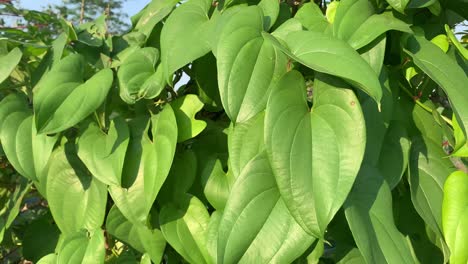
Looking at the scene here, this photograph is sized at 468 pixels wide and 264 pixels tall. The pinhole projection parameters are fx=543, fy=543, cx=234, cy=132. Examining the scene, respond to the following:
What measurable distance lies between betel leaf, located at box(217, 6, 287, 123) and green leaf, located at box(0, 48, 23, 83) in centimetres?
29

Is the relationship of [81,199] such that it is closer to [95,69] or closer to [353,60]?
[95,69]

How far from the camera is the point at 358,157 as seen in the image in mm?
477

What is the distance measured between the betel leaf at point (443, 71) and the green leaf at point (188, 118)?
250 mm

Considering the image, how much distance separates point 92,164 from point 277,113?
25cm

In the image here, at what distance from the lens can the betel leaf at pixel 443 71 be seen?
20.6 inches

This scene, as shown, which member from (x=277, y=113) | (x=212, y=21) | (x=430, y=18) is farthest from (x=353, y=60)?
(x=430, y=18)

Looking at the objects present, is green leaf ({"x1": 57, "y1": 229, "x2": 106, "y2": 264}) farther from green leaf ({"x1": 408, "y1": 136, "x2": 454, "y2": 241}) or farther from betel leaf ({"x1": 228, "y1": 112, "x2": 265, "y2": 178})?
green leaf ({"x1": 408, "y1": 136, "x2": 454, "y2": 241})

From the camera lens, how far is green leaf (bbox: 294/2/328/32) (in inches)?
24.5

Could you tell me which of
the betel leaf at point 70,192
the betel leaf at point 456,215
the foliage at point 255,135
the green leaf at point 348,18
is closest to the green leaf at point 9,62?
the foliage at point 255,135

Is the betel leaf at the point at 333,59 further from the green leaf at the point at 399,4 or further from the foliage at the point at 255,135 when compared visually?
the green leaf at the point at 399,4

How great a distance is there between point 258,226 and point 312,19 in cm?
26

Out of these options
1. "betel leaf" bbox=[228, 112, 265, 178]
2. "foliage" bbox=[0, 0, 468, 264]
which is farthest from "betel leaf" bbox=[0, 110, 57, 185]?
"betel leaf" bbox=[228, 112, 265, 178]

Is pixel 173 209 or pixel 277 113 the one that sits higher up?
pixel 277 113

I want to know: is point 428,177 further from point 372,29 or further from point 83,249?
point 83,249
